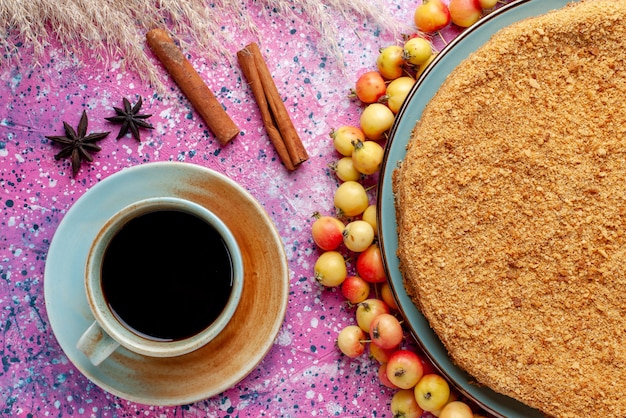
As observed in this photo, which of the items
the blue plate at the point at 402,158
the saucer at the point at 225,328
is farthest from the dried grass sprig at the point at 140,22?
the saucer at the point at 225,328

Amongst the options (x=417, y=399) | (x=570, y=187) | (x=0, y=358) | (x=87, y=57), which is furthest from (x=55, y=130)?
(x=570, y=187)

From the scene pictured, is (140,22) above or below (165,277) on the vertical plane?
above

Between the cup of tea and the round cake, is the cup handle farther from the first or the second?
the round cake

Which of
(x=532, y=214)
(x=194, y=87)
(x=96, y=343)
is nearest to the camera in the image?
(x=96, y=343)

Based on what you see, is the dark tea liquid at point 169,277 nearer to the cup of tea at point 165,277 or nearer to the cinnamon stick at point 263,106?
the cup of tea at point 165,277

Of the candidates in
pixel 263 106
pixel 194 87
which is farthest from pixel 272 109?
pixel 194 87

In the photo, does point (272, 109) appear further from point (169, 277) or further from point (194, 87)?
point (169, 277)
